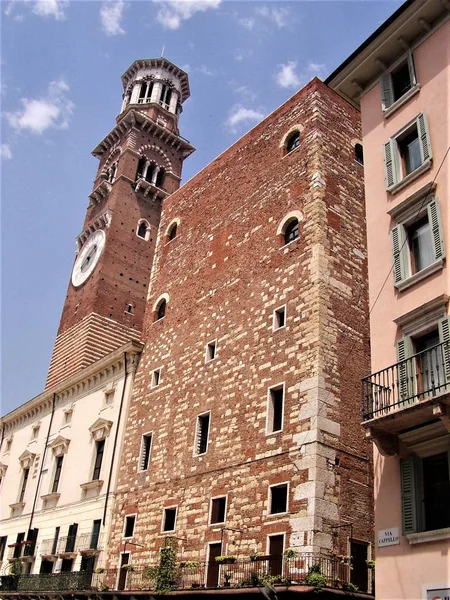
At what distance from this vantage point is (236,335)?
2172cm

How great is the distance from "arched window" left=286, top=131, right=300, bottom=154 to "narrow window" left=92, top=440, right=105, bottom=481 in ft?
44.7

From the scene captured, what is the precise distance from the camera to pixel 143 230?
145ft

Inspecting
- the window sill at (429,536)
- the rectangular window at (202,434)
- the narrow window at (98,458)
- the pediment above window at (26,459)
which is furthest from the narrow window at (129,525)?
the window sill at (429,536)

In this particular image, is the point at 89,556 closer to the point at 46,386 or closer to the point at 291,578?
the point at 291,578

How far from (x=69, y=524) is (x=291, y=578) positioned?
44.7 ft

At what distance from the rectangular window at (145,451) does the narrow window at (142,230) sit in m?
21.6

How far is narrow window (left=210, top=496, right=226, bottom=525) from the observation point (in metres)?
19.1

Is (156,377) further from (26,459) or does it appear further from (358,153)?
(26,459)

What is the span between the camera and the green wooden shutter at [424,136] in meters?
14.5

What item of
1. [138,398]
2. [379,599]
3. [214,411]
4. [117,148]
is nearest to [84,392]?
[138,398]

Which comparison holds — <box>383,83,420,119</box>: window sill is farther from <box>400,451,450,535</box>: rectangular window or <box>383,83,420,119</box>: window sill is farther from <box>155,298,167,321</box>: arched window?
<box>155,298,167,321</box>: arched window

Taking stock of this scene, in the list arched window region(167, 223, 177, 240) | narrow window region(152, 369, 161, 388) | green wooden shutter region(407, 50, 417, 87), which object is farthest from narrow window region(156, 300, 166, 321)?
green wooden shutter region(407, 50, 417, 87)

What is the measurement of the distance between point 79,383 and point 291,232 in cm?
1380

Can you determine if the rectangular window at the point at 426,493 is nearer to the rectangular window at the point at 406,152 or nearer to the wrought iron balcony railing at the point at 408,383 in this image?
the wrought iron balcony railing at the point at 408,383
